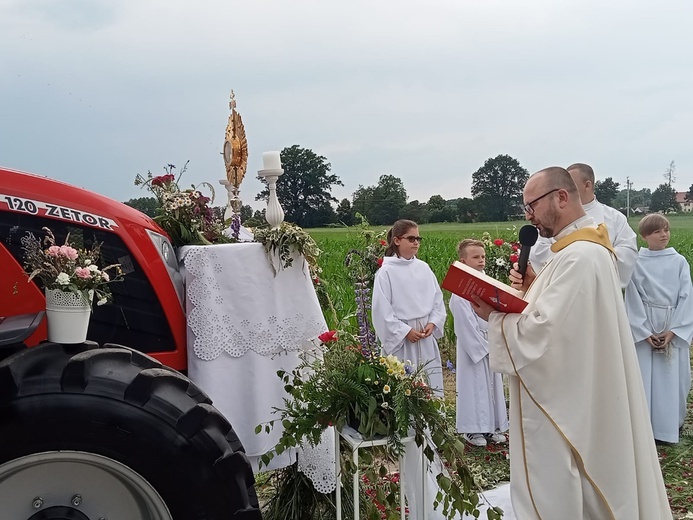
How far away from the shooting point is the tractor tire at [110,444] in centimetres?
205

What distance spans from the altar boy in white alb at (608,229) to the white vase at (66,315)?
4.07 m

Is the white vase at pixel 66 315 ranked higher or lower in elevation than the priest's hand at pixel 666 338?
higher

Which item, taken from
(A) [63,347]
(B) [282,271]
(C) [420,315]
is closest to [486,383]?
(C) [420,315]

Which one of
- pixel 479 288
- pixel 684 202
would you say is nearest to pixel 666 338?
pixel 479 288

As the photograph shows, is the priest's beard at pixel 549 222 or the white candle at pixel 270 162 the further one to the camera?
the white candle at pixel 270 162

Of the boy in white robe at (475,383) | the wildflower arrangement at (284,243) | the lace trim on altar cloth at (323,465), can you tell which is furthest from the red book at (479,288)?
the boy in white robe at (475,383)

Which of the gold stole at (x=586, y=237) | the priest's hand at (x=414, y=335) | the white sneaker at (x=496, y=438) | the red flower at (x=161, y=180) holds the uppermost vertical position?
the red flower at (x=161, y=180)

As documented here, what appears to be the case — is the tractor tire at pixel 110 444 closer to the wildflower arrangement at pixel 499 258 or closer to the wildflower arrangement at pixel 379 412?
the wildflower arrangement at pixel 379 412

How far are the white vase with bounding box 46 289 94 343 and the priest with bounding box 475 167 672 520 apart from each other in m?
2.04

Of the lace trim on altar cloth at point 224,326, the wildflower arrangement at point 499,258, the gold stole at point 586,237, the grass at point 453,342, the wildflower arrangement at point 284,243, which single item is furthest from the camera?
the wildflower arrangement at point 499,258

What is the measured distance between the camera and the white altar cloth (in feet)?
11.1

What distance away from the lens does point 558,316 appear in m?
3.07

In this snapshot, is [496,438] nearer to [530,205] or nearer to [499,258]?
[499,258]

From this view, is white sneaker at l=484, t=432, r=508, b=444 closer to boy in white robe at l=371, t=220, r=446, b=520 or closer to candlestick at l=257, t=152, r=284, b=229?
boy in white robe at l=371, t=220, r=446, b=520
